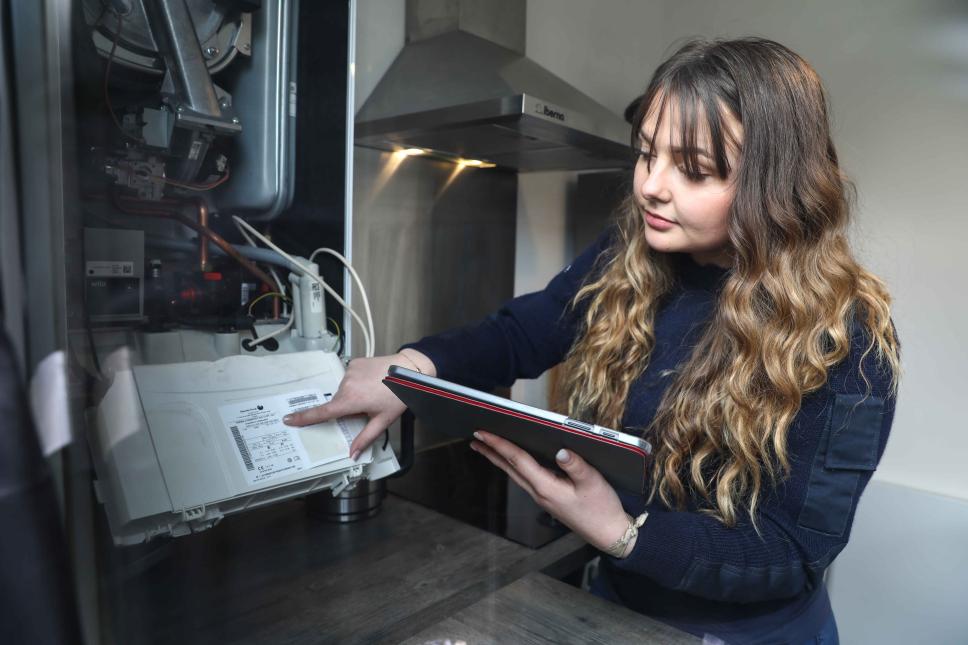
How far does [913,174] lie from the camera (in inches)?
71.2

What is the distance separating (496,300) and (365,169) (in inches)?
26.3

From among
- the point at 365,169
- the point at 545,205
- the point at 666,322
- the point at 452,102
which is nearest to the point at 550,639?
the point at 666,322

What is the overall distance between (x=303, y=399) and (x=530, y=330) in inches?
16.6

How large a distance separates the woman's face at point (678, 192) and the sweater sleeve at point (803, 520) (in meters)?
0.22

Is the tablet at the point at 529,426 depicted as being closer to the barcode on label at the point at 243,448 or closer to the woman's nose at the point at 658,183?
the barcode on label at the point at 243,448

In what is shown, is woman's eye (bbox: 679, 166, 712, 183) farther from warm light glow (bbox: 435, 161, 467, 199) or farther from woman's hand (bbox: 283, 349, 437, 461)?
warm light glow (bbox: 435, 161, 467, 199)

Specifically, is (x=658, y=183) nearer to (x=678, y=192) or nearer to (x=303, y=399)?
(x=678, y=192)

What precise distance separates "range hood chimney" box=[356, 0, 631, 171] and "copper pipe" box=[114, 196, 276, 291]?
64cm

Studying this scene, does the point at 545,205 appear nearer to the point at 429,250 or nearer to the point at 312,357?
the point at 429,250

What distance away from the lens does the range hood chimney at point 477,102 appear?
1.40 meters

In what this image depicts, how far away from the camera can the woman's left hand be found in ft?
2.35

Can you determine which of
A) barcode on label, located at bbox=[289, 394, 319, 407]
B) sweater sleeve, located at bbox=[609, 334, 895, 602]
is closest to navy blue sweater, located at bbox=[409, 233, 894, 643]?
sweater sleeve, located at bbox=[609, 334, 895, 602]

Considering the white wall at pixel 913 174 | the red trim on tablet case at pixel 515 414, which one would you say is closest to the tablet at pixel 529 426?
the red trim on tablet case at pixel 515 414

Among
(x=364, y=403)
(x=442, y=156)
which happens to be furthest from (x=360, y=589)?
(x=442, y=156)
